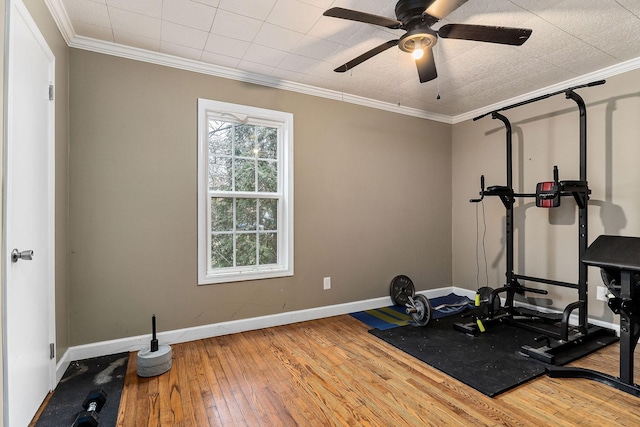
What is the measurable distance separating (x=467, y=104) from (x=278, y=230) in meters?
2.93

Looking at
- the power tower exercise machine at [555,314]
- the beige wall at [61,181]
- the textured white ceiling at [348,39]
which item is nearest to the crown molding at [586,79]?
the textured white ceiling at [348,39]

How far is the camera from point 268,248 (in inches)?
139

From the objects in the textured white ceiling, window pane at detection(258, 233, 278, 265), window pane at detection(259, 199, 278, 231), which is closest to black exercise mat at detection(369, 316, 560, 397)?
window pane at detection(258, 233, 278, 265)

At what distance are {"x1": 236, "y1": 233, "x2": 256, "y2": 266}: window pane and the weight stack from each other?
113 cm

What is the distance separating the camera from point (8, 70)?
1552 millimetres

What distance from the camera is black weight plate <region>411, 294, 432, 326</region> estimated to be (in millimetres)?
3328

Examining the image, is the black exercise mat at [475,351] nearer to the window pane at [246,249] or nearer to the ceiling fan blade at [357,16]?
the window pane at [246,249]

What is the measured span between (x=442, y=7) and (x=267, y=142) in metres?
2.21

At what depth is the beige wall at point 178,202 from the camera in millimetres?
2678

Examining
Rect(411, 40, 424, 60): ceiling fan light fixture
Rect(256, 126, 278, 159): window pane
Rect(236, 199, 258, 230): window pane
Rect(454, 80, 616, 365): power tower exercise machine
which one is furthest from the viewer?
Rect(256, 126, 278, 159): window pane

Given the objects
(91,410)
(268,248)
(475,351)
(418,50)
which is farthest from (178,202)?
(475,351)

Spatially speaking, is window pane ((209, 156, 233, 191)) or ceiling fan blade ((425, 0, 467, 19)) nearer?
ceiling fan blade ((425, 0, 467, 19))

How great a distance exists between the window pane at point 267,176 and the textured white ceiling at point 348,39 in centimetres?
89

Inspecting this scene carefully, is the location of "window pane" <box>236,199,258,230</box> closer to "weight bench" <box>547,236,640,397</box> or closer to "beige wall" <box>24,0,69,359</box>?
"beige wall" <box>24,0,69,359</box>
